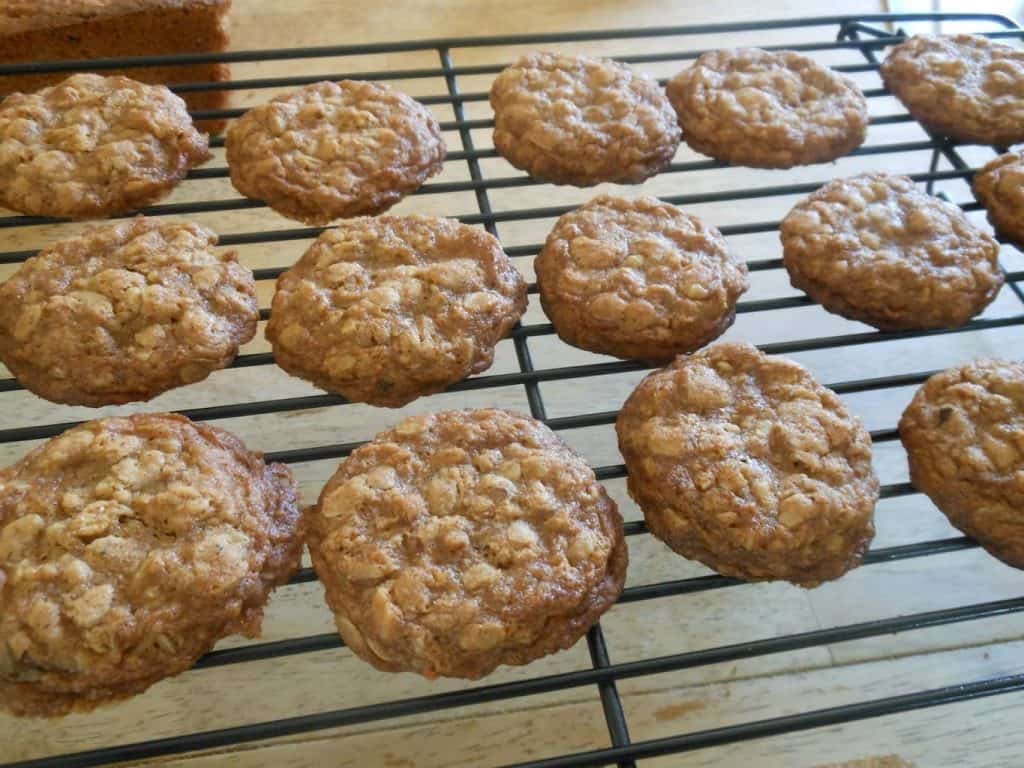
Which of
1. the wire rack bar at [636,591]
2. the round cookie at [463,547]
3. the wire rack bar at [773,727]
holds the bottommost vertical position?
the wire rack bar at [773,727]

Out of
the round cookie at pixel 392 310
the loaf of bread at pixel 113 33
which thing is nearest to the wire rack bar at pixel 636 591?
the round cookie at pixel 392 310

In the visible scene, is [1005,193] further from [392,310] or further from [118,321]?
[118,321]

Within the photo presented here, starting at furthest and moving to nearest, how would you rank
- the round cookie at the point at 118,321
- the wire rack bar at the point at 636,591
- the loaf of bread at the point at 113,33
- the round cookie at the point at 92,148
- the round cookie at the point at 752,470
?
the loaf of bread at the point at 113,33 → the round cookie at the point at 92,148 → the round cookie at the point at 118,321 → the round cookie at the point at 752,470 → the wire rack bar at the point at 636,591

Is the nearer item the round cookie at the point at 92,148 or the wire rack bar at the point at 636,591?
the wire rack bar at the point at 636,591

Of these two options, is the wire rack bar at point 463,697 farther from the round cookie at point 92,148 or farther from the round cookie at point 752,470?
the round cookie at point 92,148

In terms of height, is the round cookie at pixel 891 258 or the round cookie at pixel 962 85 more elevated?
the round cookie at pixel 962 85

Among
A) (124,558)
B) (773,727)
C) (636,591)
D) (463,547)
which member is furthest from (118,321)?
(773,727)
